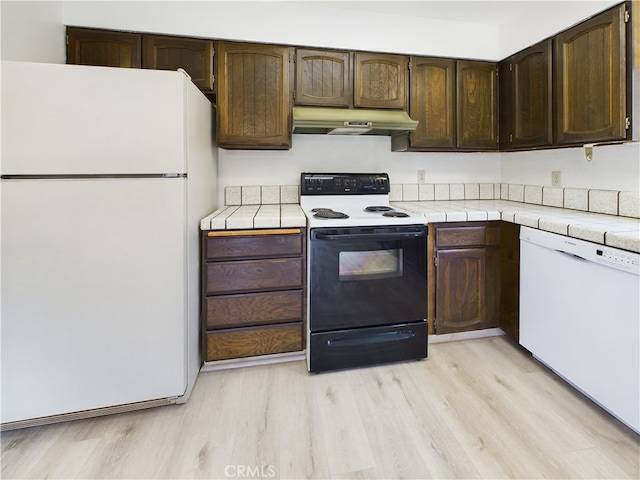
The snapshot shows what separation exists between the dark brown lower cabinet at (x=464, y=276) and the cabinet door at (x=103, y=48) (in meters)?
2.22

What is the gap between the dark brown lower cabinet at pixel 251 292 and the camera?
1970mm

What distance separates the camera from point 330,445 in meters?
1.48

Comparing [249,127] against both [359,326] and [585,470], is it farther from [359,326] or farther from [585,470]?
[585,470]

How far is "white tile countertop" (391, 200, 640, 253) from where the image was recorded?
1.50 metres

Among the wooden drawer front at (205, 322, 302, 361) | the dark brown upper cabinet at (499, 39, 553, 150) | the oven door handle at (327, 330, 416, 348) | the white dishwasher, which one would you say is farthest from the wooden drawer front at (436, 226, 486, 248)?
the wooden drawer front at (205, 322, 302, 361)

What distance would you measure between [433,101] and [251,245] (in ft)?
5.74

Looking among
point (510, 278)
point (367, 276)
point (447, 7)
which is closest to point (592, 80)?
point (447, 7)

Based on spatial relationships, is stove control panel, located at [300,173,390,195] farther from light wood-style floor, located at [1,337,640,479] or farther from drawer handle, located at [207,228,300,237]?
light wood-style floor, located at [1,337,640,479]

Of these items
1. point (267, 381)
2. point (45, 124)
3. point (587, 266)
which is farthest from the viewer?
point (267, 381)

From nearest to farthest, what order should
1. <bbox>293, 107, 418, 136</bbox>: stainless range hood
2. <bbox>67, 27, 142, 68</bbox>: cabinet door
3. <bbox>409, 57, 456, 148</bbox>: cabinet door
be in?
<bbox>67, 27, 142, 68</bbox>: cabinet door, <bbox>293, 107, 418, 136</bbox>: stainless range hood, <bbox>409, 57, 456, 148</bbox>: cabinet door

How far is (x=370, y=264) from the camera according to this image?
2059 millimetres

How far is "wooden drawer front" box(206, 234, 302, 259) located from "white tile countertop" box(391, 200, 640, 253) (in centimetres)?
85

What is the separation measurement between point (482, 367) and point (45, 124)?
256 centimetres

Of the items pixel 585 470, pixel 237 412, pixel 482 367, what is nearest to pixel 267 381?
pixel 237 412
